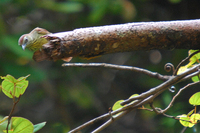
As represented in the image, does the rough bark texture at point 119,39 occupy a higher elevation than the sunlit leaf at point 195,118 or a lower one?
higher

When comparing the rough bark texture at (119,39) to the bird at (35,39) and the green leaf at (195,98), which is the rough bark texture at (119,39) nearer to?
the green leaf at (195,98)

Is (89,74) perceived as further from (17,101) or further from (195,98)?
(17,101)

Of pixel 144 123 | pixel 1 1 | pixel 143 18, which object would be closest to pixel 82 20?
pixel 143 18

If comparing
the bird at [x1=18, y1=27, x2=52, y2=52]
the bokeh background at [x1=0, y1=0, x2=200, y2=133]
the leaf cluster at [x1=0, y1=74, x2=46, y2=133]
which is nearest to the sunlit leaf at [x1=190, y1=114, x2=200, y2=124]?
the leaf cluster at [x1=0, y1=74, x2=46, y2=133]

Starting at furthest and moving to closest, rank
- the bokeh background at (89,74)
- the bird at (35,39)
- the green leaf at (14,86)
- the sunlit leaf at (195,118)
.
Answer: the bokeh background at (89,74), the bird at (35,39), the sunlit leaf at (195,118), the green leaf at (14,86)

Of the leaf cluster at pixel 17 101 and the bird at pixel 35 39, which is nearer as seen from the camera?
the leaf cluster at pixel 17 101

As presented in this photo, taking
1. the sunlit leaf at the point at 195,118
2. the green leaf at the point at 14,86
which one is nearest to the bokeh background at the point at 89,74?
the sunlit leaf at the point at 195,118

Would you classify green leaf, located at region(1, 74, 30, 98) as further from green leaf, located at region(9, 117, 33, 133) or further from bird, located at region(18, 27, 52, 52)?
bird, located at region(18, 27, 52, 52)
